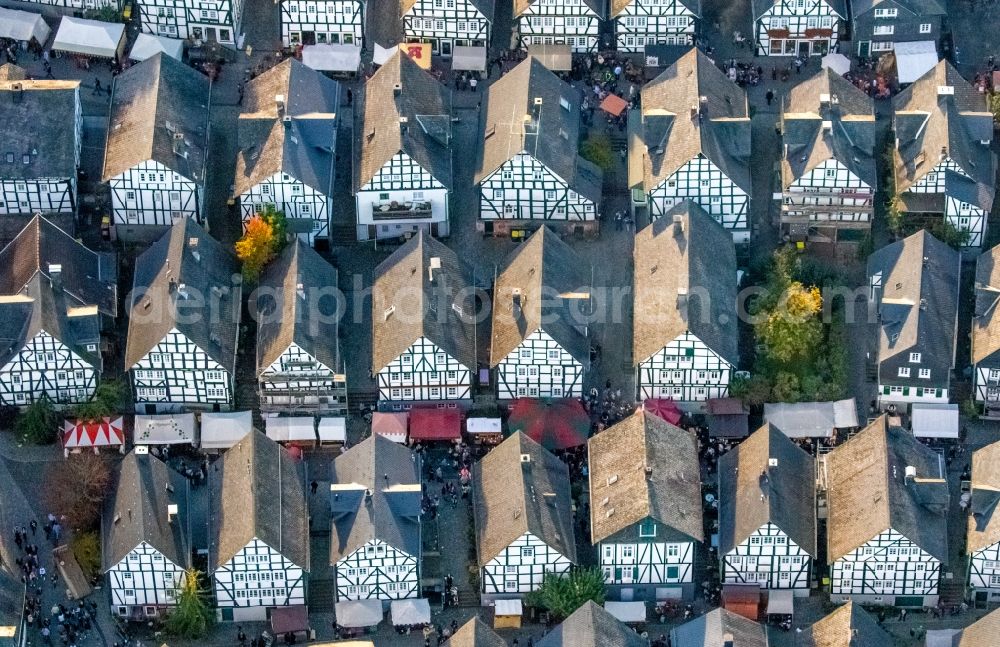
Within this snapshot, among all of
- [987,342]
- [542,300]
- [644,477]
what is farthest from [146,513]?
[987,342]

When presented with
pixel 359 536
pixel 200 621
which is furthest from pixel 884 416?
pixel 200 621

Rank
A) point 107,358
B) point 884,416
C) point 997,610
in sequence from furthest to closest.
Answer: point 107,358, point 884,416, point 997,610

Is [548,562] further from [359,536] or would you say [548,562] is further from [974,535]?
[974,535]

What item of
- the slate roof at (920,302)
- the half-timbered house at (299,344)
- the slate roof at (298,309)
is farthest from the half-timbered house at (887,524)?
the slate roof at (298,309)

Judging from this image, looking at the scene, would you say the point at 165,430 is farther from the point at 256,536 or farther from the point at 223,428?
the point at 256,536

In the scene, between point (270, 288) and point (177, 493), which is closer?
point (177, 493)

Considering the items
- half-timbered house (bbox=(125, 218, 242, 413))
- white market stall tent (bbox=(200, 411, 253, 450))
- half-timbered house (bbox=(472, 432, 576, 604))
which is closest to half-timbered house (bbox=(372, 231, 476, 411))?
half-timbered house (bbox=(472, 432, 576, 604))
